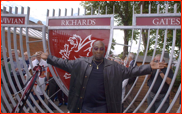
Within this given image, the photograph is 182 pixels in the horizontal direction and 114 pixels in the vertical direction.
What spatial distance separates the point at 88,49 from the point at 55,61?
81cm

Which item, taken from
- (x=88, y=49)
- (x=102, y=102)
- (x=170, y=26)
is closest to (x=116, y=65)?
(x=102, y=102)

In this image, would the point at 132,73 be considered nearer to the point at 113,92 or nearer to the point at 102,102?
the point at 113,92

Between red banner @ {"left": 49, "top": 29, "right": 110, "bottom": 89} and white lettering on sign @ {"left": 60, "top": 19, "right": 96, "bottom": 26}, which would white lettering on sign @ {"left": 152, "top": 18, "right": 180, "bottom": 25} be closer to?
red banner @ {"left": 49, "top": 29, "right": 110, "bottom": 89}

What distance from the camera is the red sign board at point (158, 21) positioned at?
2.52m

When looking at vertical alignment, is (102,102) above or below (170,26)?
below

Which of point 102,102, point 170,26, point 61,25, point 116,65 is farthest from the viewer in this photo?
point 61,25

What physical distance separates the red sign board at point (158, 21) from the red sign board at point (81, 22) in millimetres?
592

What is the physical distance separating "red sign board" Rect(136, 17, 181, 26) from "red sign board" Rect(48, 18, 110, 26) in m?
0.59

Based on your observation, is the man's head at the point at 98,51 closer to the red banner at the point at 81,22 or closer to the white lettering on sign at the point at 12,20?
the red banner at the point at 81,22

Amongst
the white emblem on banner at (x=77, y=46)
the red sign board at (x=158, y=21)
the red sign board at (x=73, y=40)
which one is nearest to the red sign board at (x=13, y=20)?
the red sign board at (x=73, y=40)

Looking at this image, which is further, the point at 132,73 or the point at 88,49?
the point at 88,49

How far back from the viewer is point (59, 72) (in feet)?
9.83

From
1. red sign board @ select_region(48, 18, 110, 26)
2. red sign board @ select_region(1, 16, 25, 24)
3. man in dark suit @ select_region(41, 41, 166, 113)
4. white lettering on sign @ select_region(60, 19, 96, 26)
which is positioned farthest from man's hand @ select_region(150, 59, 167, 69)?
red sign board @ select_region(1, 16, 25, 24)

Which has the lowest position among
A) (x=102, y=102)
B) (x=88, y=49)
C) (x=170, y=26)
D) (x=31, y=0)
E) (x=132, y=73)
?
(x=102, y=102)
